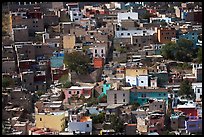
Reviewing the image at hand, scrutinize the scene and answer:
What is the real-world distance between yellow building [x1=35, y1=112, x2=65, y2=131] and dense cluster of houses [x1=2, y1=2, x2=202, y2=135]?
1 centimetres

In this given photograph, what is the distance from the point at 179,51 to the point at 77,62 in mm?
1793

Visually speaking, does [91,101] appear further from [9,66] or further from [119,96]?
[9,66]

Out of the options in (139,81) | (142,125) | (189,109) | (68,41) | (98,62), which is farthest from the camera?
(68,41)

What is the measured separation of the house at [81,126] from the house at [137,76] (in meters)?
1.82

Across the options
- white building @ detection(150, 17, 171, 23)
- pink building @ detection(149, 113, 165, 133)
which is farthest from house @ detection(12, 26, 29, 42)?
pink building @ detection(149, 113, 165, 133)

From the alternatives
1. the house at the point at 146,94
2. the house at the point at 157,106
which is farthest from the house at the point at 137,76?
the house at the point at 157,106

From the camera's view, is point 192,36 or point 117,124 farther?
point 192,36

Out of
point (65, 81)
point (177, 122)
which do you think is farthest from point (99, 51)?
point (177, 122)

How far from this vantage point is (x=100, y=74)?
10.4m

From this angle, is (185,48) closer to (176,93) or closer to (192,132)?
(176,93)

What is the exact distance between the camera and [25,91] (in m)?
9.40

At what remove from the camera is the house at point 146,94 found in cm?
903

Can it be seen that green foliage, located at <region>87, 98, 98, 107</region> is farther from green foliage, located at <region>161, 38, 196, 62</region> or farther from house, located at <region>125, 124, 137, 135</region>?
green foliage, located at <region>161, 38, 196, 62</region>

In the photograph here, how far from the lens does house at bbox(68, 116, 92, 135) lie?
793 centimetres
